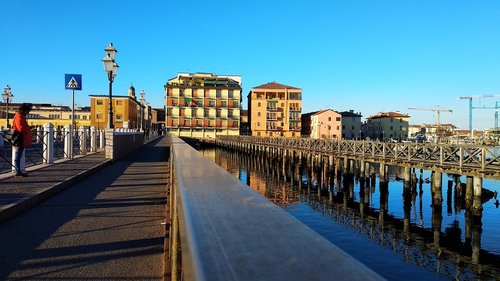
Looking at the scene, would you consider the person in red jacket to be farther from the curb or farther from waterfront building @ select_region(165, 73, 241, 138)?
waterfront building @ select_region(165, 73, 241, 138)

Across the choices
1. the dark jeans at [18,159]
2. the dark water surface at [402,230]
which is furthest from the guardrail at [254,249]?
the dark jeans at [18,159]

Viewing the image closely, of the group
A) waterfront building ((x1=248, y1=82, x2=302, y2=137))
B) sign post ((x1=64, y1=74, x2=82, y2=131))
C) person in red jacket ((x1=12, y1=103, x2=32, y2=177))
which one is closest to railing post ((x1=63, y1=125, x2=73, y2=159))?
sign post ((x1=64, y1=74, x2=82, y2=131))

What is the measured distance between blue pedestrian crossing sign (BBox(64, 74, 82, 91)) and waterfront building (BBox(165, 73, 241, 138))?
72222 mm

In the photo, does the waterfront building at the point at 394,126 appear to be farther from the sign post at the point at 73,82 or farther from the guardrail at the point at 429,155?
the sign post at the point at 73,82

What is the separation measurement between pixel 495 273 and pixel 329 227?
19.3 ft

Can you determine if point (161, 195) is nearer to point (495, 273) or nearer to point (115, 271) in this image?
point (115, 271)

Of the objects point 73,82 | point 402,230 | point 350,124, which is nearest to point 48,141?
point 73,82

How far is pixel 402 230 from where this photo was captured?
14844 millimetres

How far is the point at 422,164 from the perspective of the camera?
19.8 m

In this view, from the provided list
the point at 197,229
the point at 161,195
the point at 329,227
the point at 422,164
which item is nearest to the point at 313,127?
the point at 422,164

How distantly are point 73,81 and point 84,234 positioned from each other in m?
13.3

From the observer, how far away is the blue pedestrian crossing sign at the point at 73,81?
55.0 feet

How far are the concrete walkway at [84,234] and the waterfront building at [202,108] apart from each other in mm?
80007

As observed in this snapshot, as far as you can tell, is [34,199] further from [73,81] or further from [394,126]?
[394,126]
